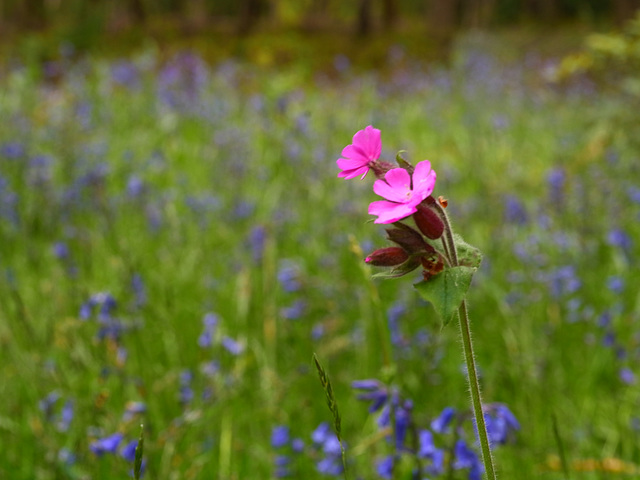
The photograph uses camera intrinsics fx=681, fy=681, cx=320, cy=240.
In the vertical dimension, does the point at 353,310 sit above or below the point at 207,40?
above

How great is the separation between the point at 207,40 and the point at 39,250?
11300 millimetres

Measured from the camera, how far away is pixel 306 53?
13.2 meters

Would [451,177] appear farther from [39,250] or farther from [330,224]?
[39,250]

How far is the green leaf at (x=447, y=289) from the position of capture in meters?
0.73

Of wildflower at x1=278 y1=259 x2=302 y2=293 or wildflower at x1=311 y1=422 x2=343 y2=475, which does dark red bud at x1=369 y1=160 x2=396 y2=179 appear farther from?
wildflower at x1=278 y1=259 x2=302 y2=293

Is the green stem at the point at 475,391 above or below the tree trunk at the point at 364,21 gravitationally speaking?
above

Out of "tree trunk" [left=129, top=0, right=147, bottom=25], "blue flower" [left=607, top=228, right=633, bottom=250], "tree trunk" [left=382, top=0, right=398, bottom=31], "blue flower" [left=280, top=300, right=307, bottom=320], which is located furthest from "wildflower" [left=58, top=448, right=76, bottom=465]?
"tree trunk" [left=129, top=0, right=147, bottom=25]

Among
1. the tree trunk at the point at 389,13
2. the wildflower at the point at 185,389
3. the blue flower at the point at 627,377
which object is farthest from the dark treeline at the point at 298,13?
the wildflower at the point at 185,389

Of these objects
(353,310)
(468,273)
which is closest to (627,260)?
(353,310)

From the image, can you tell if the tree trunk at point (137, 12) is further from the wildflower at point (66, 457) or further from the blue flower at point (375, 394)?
the blue flower at point (375, 394)

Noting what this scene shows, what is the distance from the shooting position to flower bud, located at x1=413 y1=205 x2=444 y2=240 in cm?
78

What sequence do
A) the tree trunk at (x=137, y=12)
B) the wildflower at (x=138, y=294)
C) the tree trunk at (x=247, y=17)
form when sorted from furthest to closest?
the tree trunk at (x=137, y=12) → the tree trunk at (x=247, y=17) → the wildflower at (x=138, y=294)

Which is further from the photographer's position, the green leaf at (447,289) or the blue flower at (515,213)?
the blue flower at (515,213)

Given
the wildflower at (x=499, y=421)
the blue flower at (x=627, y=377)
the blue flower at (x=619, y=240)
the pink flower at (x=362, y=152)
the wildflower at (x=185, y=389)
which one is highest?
the pink flower at (x=362, y=152)
